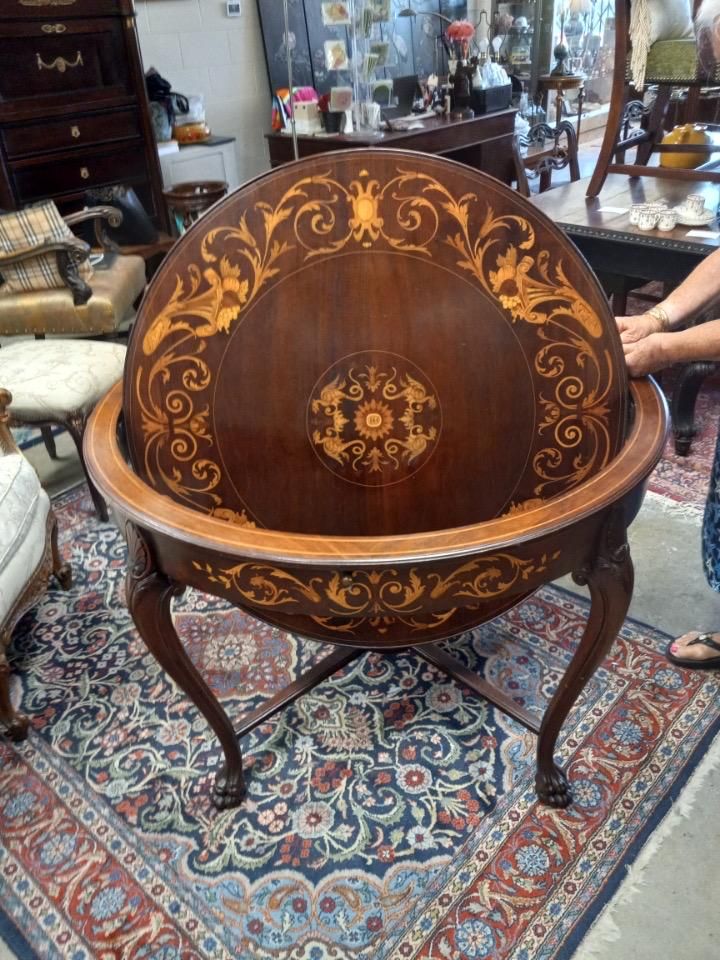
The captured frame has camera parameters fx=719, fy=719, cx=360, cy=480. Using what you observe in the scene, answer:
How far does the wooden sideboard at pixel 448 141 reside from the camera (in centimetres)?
361

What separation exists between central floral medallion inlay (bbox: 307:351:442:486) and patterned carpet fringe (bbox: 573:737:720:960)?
2.40 feet

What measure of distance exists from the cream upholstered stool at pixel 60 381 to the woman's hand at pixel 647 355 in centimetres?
137

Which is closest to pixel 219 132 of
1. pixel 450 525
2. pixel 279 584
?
pixel 450 525

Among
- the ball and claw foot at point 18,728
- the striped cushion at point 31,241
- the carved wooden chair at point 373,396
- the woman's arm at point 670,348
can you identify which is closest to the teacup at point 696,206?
the woman's arm at point 670,348

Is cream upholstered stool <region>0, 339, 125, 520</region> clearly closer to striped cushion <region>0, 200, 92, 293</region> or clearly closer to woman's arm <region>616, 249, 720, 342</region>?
striped cushion <region>0, 200, 92, 293</region>

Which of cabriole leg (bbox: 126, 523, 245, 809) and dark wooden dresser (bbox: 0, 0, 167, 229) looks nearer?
cabriole leg (bbox: 126, 523, 245, 809)

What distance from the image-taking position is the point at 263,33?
13.3 ft

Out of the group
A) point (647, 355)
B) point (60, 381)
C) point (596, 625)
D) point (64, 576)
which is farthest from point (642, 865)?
point (60, 381)

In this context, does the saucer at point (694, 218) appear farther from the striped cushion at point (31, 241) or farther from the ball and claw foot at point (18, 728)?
the ball and claw foot at point (18, 728)

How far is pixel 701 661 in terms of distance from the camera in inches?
58.7

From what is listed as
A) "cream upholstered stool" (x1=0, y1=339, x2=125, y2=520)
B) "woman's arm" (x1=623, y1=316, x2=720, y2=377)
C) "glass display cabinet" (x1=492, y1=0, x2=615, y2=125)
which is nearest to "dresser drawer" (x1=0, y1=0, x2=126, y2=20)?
"cream upholstered stool" (x1=0, y1=339, x2=125, y2=520)

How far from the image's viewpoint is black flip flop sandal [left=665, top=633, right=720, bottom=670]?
1.49m

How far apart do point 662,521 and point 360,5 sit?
3.22m

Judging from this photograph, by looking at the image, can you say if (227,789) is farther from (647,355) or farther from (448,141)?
(448,141)
